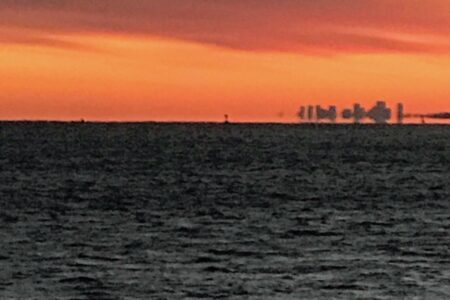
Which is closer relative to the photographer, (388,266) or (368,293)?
(368,293)

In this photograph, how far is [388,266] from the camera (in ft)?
171

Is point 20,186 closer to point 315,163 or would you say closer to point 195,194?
point 195,194

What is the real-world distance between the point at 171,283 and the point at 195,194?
49.1 meters

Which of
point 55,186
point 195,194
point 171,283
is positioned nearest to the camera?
point 171,283

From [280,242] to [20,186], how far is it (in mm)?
47616

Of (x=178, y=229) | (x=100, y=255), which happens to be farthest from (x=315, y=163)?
(x=100, y=255)

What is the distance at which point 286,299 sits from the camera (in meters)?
43.4

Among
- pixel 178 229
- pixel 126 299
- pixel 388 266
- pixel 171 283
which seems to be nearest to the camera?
pixel 126 299

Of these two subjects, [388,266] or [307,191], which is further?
[307,191]

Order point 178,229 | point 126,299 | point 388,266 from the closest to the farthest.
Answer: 1. point 126,299
2. point 388,266
3. point 178,229

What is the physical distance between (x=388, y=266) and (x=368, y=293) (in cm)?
718

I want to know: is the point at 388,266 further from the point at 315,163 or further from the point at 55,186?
the point at 315,163

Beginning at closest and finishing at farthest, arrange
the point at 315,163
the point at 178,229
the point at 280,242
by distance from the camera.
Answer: the point at 280,242
the point at 178,229
the point at 315,163

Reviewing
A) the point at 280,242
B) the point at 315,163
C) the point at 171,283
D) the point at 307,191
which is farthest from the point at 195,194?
the point at 315,163
